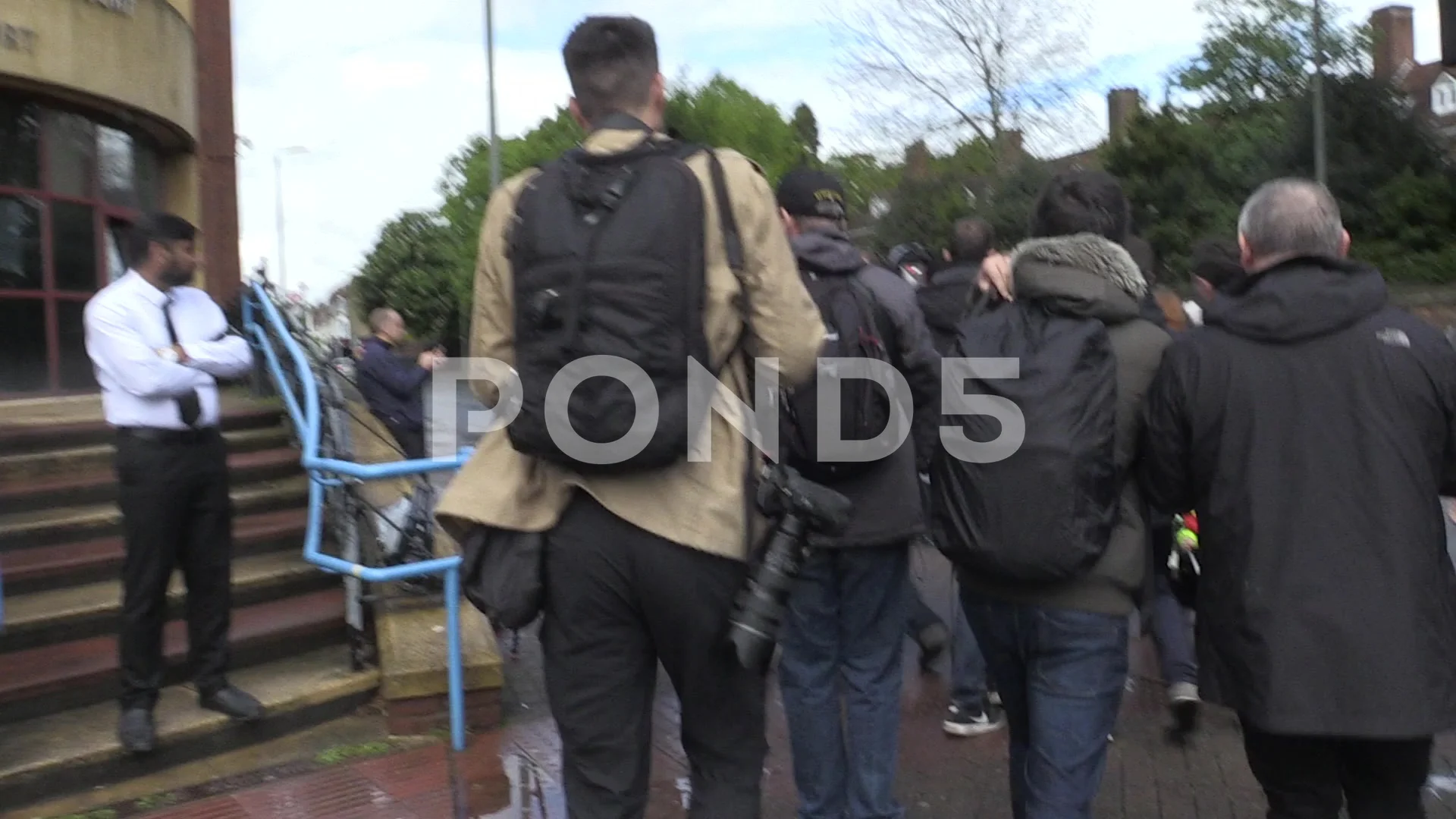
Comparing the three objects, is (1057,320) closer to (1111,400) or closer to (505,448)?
(1111,400)

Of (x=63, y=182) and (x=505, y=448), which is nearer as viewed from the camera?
(x=505, y=448)

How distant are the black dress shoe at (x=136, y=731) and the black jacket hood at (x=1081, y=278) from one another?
334 cm

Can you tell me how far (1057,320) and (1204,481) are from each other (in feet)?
1.53

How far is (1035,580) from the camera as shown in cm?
269

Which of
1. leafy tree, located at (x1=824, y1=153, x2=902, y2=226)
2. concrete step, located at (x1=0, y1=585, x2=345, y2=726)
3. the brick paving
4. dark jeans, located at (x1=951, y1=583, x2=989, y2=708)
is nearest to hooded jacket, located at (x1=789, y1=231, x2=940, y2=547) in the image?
the brick paving

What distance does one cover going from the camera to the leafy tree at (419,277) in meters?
34.9

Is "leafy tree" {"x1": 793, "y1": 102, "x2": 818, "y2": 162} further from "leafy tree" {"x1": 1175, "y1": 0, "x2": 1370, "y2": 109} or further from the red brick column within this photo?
the red brick column

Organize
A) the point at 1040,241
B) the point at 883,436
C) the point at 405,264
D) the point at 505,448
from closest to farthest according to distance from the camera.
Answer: the point at 505,448
the point at 1040,241
the point at 883,436
the point at 405,264

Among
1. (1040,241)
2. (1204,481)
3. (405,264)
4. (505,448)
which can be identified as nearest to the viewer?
(505,448)

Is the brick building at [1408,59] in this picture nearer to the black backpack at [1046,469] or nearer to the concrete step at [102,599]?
the concrete step at [102,599]

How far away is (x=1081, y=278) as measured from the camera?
274 centimetres

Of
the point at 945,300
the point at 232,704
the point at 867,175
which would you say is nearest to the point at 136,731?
the point at 232,704

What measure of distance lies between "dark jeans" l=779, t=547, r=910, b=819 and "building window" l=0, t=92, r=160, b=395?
6.51m

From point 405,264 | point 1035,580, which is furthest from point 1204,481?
point 405,264
